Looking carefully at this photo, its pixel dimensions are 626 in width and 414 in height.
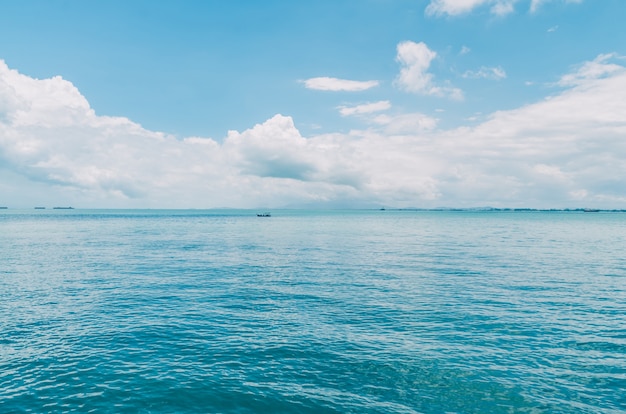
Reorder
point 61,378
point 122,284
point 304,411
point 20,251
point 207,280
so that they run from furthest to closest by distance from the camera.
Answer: point 20,251 < point 207,280 < point 122,284 < point 61,378 < point 304,411

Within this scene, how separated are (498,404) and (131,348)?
Answer: 24.9 m

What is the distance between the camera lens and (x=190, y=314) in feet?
119

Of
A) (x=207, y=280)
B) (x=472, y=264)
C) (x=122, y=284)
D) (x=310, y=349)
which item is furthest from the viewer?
(x=472, y=264)

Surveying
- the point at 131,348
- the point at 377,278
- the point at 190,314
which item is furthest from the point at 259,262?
the point at 131,348

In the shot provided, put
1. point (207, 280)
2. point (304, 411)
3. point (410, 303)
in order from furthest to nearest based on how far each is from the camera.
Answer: point (207, 280) < point (410, 303) < point (304, 411)

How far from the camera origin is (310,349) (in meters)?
28.0

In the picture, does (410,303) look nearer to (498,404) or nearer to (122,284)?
(498,404)

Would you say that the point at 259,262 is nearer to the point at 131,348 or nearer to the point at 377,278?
the point at 377,278

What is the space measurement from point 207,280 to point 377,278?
953 inches

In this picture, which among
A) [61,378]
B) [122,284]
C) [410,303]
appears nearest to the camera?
[61,378]

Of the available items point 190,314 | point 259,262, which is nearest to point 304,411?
point 190,314

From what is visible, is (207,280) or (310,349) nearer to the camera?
(310,349)

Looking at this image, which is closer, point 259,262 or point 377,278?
point 377,278

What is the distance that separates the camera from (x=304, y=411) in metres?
20.3
